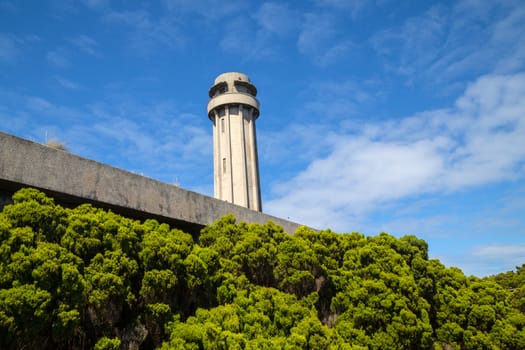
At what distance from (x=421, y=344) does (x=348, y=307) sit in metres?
2.19

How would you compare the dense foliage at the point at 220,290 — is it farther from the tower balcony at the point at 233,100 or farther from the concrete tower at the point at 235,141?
the tower balcony at the point at 233,100

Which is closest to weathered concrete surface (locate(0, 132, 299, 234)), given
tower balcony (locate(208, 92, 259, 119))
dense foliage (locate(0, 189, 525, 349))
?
dense foliage (locate(0, 189, 525, 349))

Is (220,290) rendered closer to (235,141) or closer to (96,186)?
(96,186)

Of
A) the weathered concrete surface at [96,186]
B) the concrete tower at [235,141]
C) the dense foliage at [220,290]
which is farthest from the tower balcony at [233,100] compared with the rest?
the dense foliage at [220,290]

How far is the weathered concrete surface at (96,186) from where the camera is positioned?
26.2ft

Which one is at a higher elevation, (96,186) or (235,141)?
(235,141)

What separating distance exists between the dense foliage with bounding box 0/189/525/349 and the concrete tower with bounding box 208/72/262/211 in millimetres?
12015

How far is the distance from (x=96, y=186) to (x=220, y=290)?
3.62 metres

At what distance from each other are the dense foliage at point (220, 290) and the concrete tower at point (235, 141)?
12015mm

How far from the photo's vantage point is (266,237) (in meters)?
11.4

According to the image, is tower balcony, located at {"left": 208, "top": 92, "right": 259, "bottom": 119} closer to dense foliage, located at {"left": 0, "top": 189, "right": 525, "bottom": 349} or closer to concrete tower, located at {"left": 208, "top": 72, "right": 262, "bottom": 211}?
concrete tower, located at {"left": 208, "top": 72, "right": 262, "bottom": 211}

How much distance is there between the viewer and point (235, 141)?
2555 cm

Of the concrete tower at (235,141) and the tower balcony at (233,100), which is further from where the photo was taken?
the tower balcony at (233,100)

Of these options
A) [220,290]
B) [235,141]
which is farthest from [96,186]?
[235,141]
